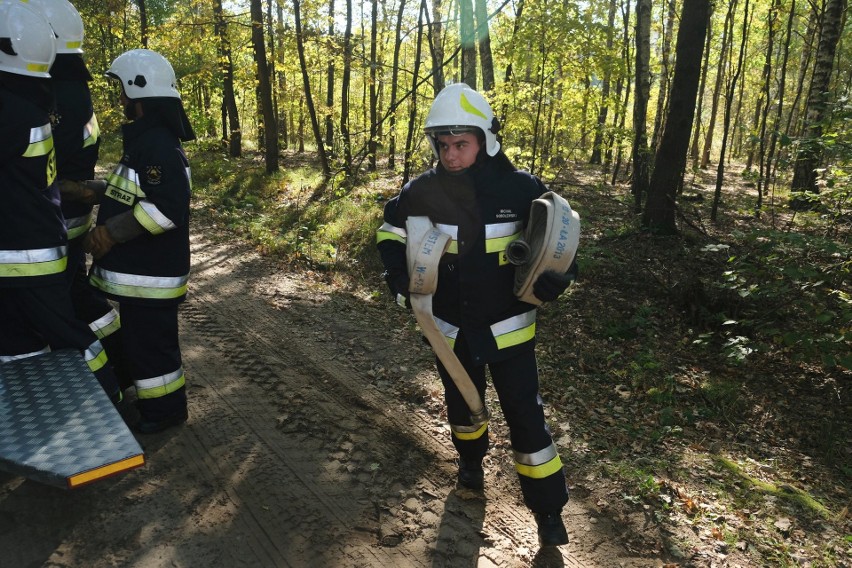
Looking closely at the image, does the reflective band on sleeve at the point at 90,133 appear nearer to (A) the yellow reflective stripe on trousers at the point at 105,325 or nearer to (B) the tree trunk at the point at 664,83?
(A) the yellow reflective stripe on trousers at the point at 105,325

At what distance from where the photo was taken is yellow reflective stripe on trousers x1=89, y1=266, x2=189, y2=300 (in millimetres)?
3545

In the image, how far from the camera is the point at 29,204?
305 centimetres

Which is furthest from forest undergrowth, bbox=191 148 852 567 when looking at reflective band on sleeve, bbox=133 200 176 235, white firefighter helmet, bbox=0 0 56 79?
white firefighter helmet, bbox=0 0 56 79

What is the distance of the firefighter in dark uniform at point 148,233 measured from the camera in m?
3.42

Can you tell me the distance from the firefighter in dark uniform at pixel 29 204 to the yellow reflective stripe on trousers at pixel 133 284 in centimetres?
31

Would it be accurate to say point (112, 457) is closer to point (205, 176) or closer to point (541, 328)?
point (541, 328)

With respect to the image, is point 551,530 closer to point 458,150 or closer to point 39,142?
point 458,150

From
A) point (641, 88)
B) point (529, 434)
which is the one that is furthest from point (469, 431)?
point (641, 88)

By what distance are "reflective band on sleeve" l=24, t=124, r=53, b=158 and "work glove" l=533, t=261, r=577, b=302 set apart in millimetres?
2816

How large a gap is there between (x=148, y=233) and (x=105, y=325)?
3.05 ft

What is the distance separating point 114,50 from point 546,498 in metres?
24.5

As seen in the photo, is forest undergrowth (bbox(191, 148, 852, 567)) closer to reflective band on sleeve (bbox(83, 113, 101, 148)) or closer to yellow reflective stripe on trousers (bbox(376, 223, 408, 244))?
yellow reflective stripe on trousers (bbox(376, 223, 408, 244))

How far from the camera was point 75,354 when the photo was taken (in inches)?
131

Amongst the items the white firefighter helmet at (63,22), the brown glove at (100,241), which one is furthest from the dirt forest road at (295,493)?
the white firefighter helmet at (63,22)
